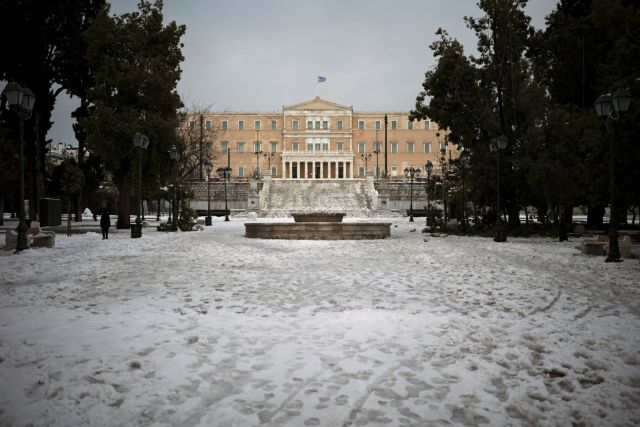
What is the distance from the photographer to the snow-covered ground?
8.95ft

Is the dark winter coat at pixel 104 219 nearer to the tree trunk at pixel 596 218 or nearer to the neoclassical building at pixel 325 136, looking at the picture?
the tree trunk at pixel 596 218

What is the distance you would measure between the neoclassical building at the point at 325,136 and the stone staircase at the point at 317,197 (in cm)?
2936

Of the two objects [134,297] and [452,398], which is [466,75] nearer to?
[134,297]

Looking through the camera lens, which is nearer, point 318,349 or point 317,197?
point 318,349

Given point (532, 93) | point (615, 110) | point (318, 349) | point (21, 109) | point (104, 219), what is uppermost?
point (532, 93)

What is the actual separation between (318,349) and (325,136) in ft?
253

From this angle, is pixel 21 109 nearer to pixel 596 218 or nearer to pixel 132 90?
pixel 132 90

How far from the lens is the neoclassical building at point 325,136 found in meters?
79.6

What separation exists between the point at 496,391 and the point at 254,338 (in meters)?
2.07

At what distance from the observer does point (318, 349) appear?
12.5ft

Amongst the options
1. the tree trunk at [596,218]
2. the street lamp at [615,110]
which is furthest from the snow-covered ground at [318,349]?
the tree trunk at [596,218]

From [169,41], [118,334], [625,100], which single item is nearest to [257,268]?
[118,334]

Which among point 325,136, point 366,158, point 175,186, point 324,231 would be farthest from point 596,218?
point 325,136

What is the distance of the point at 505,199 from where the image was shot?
58.2 ft
